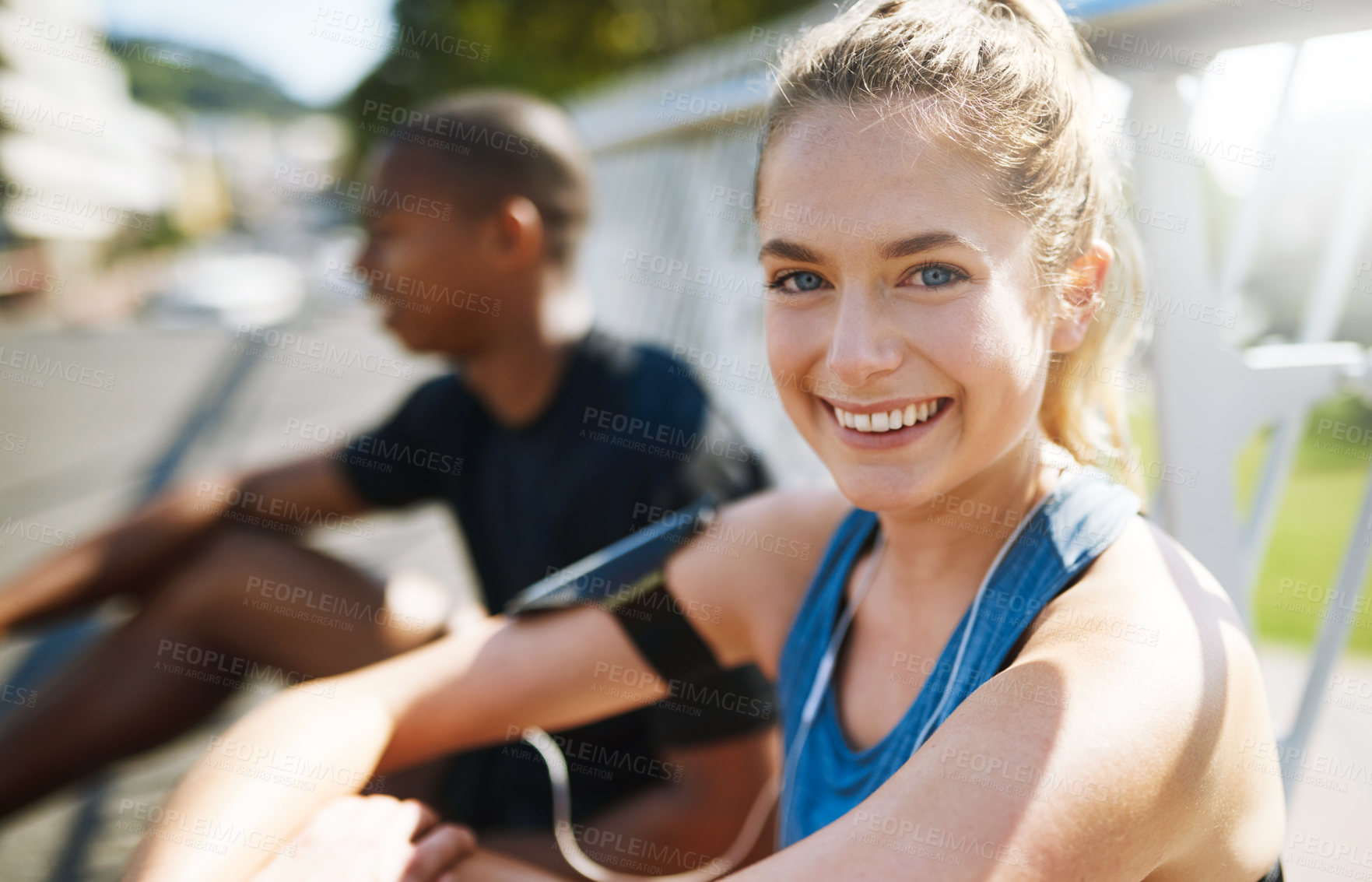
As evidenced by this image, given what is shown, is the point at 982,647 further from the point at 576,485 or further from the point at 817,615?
the point at 576,485

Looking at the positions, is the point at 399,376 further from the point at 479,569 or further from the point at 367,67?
the point at 367,67

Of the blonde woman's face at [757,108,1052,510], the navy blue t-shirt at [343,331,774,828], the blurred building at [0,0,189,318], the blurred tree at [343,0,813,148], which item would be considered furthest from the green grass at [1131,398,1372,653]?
the blurred building at [0,0,189,318]

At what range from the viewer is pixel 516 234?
2893 millimetres

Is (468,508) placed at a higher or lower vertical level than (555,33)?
lower

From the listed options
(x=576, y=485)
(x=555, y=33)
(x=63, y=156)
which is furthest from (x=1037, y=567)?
(x=63, y=156)

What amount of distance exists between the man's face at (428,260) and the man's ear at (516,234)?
4 cm

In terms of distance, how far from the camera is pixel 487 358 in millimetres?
2781

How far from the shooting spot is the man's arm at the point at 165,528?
2.58 metres

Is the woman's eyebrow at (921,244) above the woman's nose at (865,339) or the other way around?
above

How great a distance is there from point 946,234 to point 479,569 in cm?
200

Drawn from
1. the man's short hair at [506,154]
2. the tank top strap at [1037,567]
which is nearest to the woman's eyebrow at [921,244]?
the tank top strap at [1037,567]

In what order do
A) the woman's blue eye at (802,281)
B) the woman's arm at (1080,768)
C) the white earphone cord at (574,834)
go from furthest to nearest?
the white earphone cord at (574,834) < the woman's blue eye at (802,281) < the woman's arm at (1080,768)

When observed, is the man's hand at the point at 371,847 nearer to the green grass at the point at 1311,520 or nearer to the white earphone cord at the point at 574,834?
the white earphone cord at the point at 574,834

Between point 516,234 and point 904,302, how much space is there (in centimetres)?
189
